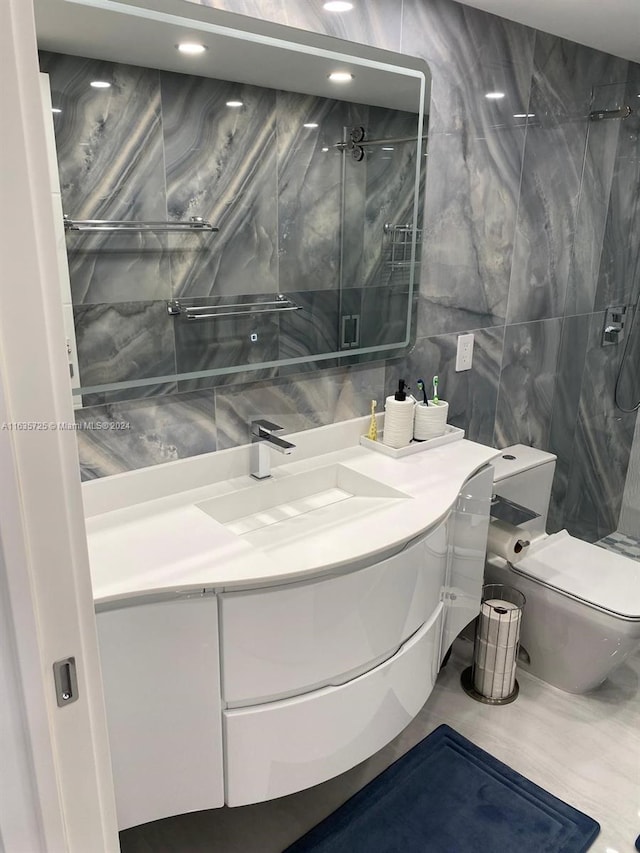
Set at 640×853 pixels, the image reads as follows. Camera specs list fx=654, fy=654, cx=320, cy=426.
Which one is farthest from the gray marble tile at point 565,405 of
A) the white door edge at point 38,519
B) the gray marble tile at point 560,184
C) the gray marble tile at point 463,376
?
the white door edge at point 38,519

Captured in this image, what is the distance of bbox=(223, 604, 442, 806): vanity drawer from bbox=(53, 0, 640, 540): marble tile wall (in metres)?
0.69

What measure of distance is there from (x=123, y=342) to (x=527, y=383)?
5.74ft

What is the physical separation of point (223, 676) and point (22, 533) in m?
0.75

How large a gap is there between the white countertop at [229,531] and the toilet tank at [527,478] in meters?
0.42

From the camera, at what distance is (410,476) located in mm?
1833

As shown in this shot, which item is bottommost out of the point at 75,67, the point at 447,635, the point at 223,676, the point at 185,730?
the point at 447,635

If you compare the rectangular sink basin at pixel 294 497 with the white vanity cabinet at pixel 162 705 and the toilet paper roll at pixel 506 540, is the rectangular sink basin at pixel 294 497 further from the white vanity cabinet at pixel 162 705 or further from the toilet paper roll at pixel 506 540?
the toilet paper roll at pixel 506 540

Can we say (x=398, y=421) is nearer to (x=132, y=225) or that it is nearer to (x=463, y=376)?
(x=463, y=376)

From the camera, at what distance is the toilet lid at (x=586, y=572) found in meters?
2.13

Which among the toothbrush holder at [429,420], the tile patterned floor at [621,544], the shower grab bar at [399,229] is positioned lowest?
the tile patterned floor at [621,544]

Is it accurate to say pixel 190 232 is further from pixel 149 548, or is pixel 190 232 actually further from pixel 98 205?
pixel 149 548

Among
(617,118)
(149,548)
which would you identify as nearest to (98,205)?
(149,548)

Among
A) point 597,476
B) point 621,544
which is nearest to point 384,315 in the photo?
point 597,476

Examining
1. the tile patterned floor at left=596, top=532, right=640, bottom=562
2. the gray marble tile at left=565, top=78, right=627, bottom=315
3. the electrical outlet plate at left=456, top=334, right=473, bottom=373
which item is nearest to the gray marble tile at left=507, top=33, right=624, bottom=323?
the gray marble tile at left=565, top=78, right=627, bottom=315
